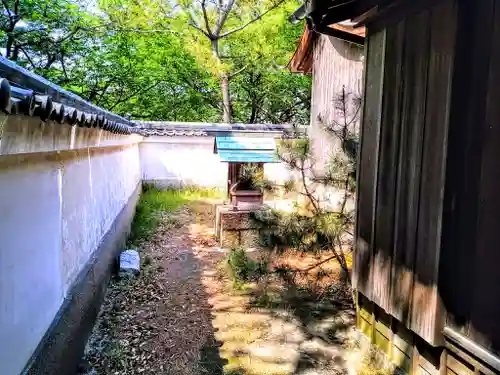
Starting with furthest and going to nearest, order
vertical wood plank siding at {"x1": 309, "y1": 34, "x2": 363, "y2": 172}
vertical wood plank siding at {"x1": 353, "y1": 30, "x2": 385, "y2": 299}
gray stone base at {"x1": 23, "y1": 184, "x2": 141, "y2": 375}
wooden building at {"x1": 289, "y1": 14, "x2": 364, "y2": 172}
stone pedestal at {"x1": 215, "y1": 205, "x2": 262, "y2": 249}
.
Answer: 1. stone pedestal at {"x1": 215, "y1": 205, "x2": 262, "y2": 249}
2. vertical wood plank siding at {"x1": 309, "y1": 34, "x2": 363, "y2": 172}
3. wooden building at {"x1": 289, "y1": 14, "x2": 364, "y2": 172}
4. vertical wood plank siding at {"x1": 353, "y1": 30, "x2": 385, "y2": 299}
5. gray stone base at {"x1": 23, "y1": 184, "x2": 141, "y2": 375}

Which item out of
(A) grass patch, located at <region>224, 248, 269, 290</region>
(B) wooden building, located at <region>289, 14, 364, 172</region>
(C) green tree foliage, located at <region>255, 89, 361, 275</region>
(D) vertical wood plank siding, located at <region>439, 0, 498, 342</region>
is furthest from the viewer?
(B) wooden building, located at <region>289, 14, 364, 172</region>

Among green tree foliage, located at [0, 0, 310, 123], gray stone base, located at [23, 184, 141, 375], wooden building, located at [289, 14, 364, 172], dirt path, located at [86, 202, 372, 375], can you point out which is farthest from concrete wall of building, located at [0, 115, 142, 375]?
green tree foliage, located at [0, 0, 310, 123]

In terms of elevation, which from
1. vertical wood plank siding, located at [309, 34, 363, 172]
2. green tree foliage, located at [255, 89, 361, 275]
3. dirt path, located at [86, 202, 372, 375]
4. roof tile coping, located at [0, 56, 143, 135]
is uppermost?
vertical wood plank siding, located at [309, 34, 363, 172]

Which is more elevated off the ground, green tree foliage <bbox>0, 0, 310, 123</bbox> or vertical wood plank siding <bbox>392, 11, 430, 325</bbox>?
green tree foliage <bbox>0, 0, 310, 123</bbox>

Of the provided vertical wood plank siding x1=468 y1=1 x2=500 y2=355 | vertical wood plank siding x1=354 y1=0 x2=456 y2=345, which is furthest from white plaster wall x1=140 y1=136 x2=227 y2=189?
vertical wood plank siding x1=468 y1=1 x2=500 y2=355

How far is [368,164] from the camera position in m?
3.31

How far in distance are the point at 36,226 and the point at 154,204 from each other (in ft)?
26.0

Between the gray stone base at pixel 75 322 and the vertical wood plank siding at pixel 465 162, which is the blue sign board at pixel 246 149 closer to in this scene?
the gray stone base at pixel 75 322

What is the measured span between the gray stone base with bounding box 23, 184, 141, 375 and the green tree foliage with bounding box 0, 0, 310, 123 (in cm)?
750

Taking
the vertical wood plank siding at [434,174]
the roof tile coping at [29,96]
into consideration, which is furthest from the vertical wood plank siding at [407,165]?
the roof tile coping at [29,96]

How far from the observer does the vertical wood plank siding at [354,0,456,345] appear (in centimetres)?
241

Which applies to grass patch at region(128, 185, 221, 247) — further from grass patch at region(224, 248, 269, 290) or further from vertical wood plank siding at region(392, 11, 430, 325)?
vertical wood plank siding at region(392, 11, 430, 325)

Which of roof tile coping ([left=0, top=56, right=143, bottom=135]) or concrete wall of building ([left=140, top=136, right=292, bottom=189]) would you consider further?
concrete wall of building ([left=140, top=136, right=292, bottom=189])

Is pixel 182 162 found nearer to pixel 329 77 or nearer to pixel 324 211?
pixel 329 77
